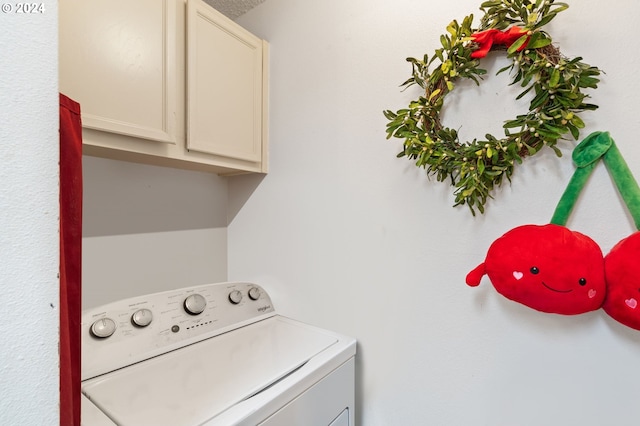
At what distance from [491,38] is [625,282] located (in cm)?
67

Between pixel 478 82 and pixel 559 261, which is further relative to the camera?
pixel 478 82

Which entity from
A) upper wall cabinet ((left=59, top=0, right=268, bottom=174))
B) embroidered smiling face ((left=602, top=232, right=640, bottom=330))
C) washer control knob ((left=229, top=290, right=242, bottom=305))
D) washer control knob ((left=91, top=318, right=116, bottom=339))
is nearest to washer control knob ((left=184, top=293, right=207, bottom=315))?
washer control knob ((left=229, top=290, right=242, bottom=305))

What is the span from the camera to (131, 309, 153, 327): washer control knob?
977 mm

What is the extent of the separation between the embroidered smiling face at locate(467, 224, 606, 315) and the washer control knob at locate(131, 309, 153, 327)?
3.56ft

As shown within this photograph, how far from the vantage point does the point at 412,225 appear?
100 centimetres

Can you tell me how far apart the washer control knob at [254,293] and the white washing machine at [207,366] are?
5 cm

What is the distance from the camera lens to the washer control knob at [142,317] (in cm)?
98

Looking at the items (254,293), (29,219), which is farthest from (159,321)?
(29,219)

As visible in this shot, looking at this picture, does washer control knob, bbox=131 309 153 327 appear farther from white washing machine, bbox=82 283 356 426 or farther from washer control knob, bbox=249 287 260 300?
washer control knob, bbox=249 287 260 300

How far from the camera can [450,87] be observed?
2.77 feet

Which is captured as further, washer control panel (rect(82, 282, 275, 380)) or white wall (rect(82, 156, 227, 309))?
white wall (rect(82, 156, 227, 309))

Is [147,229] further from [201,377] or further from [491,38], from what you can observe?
[491,38]

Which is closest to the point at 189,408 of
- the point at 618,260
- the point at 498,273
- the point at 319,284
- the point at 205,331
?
the point at 205,331

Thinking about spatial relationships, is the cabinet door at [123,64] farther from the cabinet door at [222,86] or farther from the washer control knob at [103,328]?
the washer control knob at [103,328]
